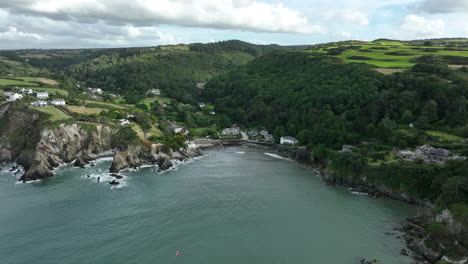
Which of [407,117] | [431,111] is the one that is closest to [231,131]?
[407,117]

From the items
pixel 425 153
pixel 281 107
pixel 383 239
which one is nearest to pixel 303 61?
pixel 281 107

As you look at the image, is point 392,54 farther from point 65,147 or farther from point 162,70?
point 162,70

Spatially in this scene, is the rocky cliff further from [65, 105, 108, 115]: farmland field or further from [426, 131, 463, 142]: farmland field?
[426, 131, 463, 142]: farmland field

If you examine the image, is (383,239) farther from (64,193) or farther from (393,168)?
(64,193)

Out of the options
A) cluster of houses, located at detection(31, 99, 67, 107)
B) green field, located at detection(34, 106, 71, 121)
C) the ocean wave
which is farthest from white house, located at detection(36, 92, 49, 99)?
the ocean wave

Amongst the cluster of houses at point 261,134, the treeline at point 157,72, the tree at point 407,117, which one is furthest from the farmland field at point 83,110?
the tree at point 407,117

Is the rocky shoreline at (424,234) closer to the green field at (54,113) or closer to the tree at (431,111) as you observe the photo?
the tree at (431,111)
